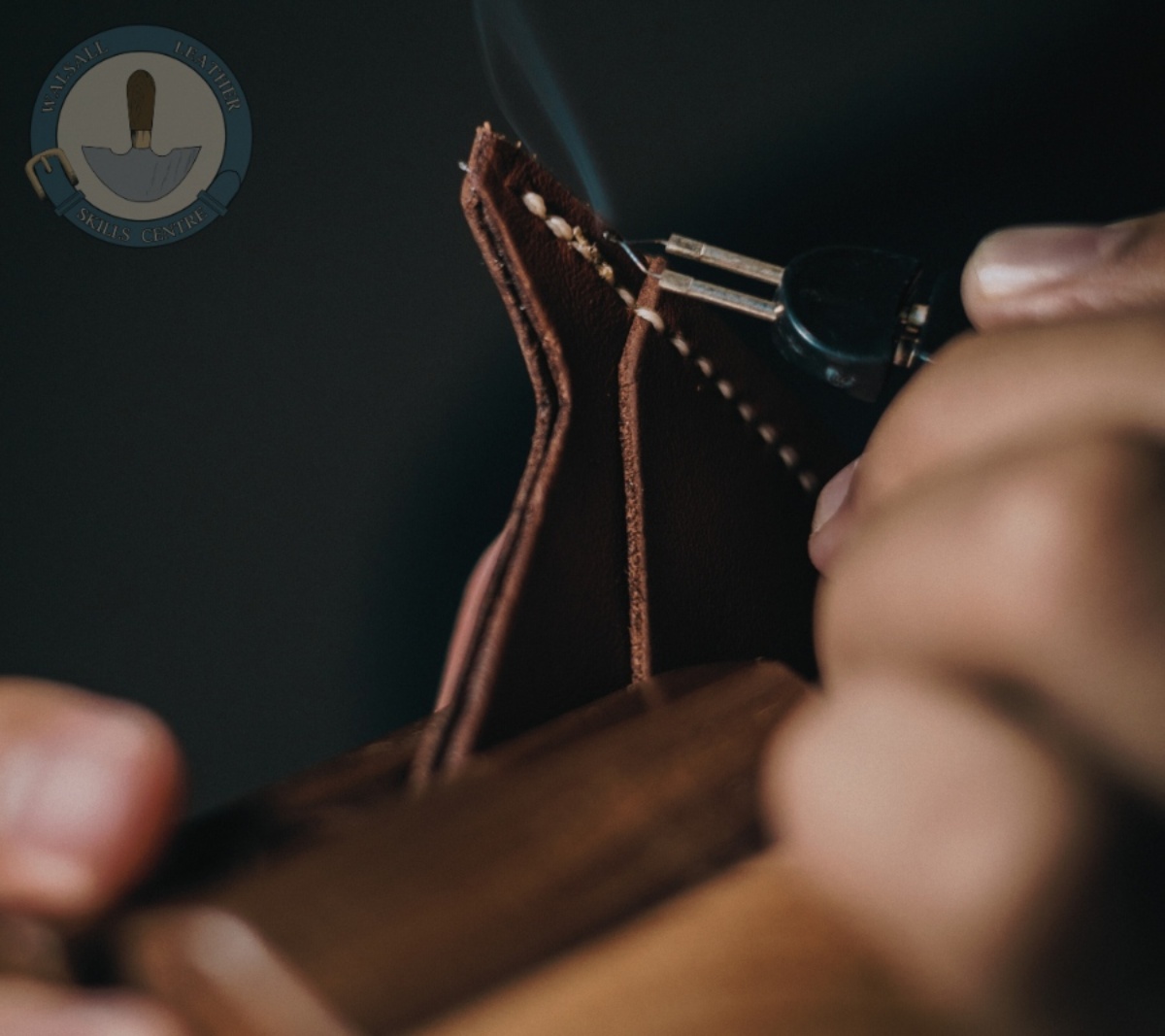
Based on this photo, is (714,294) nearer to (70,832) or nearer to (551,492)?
(551,492)

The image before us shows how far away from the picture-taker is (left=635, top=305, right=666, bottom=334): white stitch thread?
399 millimetres

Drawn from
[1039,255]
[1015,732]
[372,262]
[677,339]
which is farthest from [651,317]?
[372,262]

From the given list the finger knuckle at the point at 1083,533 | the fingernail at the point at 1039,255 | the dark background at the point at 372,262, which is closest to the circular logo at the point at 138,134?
the dark background at the point at 372,262

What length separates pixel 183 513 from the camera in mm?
877

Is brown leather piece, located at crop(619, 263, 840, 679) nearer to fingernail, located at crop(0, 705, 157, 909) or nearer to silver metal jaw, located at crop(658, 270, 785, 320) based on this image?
silver metal jaw, located at crop(658, 270, 785, 320)

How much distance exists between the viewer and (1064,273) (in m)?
0.34

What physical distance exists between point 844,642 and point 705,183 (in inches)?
25.1

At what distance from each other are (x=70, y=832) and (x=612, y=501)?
0.20 metres

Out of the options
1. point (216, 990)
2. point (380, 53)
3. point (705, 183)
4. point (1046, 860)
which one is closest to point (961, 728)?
point (1046, 860)

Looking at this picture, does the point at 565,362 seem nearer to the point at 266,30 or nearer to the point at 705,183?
the point at 705,183

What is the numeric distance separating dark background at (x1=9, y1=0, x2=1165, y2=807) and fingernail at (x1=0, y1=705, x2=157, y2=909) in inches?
20.5

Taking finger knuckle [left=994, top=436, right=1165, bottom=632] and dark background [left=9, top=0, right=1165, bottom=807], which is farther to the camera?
dark background [left=9, top=0, right=1165, bottom=807]

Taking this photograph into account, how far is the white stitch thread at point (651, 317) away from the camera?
0.40 metres

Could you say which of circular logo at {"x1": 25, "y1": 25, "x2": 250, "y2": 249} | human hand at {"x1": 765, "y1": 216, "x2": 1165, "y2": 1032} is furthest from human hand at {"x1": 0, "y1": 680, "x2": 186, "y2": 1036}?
circular logo at {"x1": 25, "y1": 25, "x2": 250, "y2": 249}
